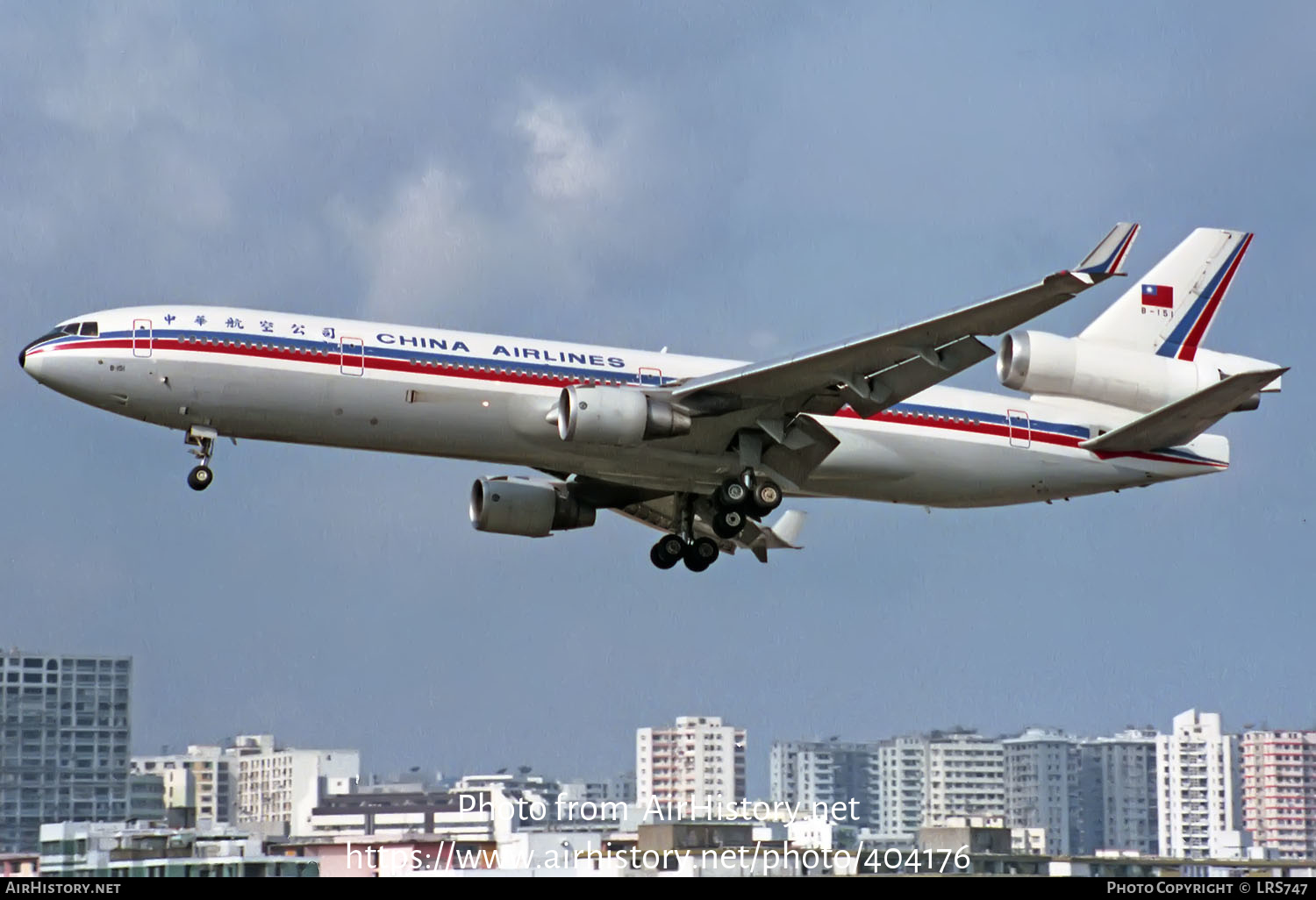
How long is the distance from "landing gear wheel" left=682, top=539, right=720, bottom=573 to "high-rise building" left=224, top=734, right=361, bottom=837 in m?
16.5

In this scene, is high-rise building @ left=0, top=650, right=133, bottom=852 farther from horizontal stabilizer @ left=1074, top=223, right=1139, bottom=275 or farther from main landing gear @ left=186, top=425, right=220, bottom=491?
horizontal stabilizer @ left=1074, top=223, right=1139, bottom=275

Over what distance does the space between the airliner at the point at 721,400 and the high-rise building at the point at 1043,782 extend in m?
14.2

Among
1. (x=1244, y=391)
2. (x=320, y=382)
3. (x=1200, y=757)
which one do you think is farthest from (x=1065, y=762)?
(x=320, y=382)

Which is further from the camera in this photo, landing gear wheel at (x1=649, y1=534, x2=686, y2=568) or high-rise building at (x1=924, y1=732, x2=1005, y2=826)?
high-rise building at (x1=924, y1=732, x2=1005, y2=826)

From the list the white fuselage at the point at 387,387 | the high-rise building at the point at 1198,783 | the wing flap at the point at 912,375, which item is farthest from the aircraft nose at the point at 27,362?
the high-rise building at the point at 1198,783

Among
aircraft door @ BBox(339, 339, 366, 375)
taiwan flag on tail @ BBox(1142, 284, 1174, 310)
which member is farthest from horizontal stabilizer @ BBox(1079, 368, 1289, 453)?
aircraft door @ BBox(339, 339, 366, 375)

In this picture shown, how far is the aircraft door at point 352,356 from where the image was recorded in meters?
36.9

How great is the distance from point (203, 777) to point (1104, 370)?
36.3 metres

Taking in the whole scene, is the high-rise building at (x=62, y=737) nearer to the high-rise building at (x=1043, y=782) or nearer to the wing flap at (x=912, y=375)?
the high-rise building at (x=1043, y=782)

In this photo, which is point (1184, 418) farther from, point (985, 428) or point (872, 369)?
point (872, 369)

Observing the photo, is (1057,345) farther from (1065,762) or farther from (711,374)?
(1065,762)

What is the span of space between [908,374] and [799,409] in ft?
9.21

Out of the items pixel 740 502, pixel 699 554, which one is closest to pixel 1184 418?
pixel 740 502

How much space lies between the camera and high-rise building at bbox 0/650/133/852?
183ft
